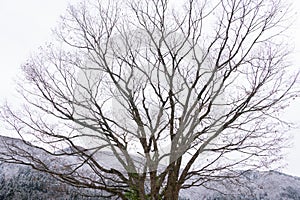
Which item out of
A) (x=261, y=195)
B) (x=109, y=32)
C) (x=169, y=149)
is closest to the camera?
(x=169, y=149)

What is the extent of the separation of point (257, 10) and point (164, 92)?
88 centimetres

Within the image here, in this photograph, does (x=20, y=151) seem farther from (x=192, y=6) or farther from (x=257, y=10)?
(x=257, y=10)

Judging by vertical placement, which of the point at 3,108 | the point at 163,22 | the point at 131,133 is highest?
the point at 163,22

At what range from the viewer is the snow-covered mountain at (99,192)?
2.95 meters

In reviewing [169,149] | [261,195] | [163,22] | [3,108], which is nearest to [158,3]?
[163,22]

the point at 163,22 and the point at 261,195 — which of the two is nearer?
the point at 163,22

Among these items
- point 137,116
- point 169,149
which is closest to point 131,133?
point 137,116

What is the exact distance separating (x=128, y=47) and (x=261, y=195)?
2.41 meters

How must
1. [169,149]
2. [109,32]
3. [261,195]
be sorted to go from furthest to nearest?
[261,195] < [109,32] < [169,149]

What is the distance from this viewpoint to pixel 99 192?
2.85 meters

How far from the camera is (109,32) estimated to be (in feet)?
8.48

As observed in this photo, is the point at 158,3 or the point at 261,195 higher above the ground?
the point at 158,3

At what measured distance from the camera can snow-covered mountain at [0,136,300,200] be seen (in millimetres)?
2947

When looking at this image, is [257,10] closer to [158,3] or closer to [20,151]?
[158,3]
